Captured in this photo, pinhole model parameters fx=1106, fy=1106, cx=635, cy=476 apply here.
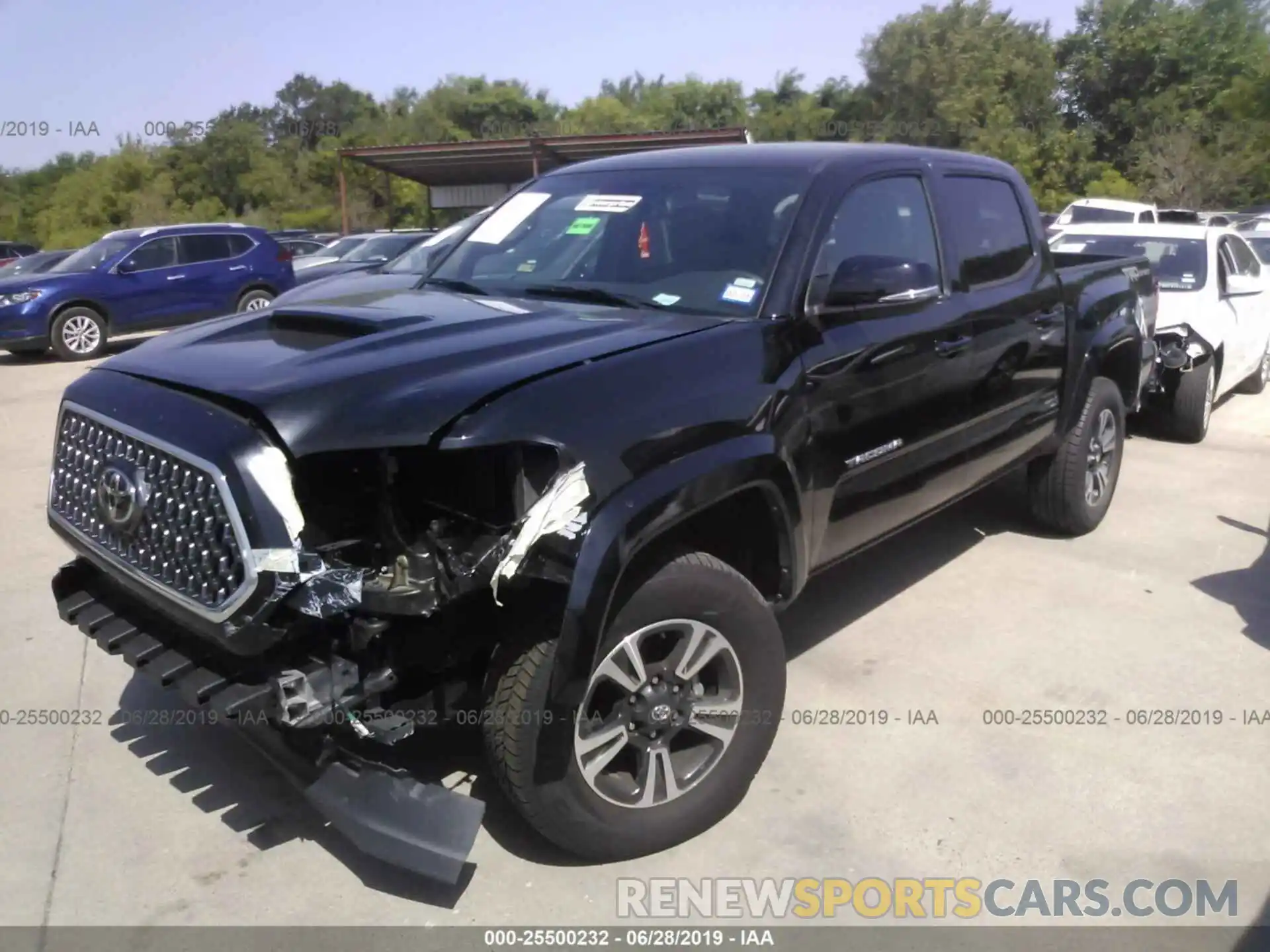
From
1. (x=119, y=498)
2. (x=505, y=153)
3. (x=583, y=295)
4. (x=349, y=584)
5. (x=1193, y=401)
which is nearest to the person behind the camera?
(x=349, y=584)

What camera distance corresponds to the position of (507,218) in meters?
4.36

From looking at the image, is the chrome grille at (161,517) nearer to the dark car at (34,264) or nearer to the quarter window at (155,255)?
the quarter window at (155,255)

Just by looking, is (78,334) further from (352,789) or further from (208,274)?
(352,789)

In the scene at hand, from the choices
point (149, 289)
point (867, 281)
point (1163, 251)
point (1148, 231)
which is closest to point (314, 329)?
point (867, 281)

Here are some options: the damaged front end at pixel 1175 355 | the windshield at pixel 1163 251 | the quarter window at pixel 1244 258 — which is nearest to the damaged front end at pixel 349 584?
the damaged front end at pixel 1175 355

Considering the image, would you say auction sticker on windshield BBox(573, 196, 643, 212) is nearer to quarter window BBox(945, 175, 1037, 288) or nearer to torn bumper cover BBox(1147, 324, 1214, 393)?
quarter window BBox(945, 175, 1037, 288)

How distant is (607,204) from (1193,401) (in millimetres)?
5796

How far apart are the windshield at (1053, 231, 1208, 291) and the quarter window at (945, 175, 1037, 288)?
3.51 metres

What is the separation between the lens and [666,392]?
2996 millimetres

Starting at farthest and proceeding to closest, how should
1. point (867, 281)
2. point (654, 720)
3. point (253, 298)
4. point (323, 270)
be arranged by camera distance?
point (323, 270) < point (253, 298) < point (867, 281) < point (654, 720)

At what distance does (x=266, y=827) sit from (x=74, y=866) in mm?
520

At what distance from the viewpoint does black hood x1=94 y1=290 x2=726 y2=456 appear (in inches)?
103

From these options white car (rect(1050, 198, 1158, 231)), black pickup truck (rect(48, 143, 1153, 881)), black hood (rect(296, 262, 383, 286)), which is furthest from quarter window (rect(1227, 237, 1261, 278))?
white car (rect(1050, 198, 1158, 231))
